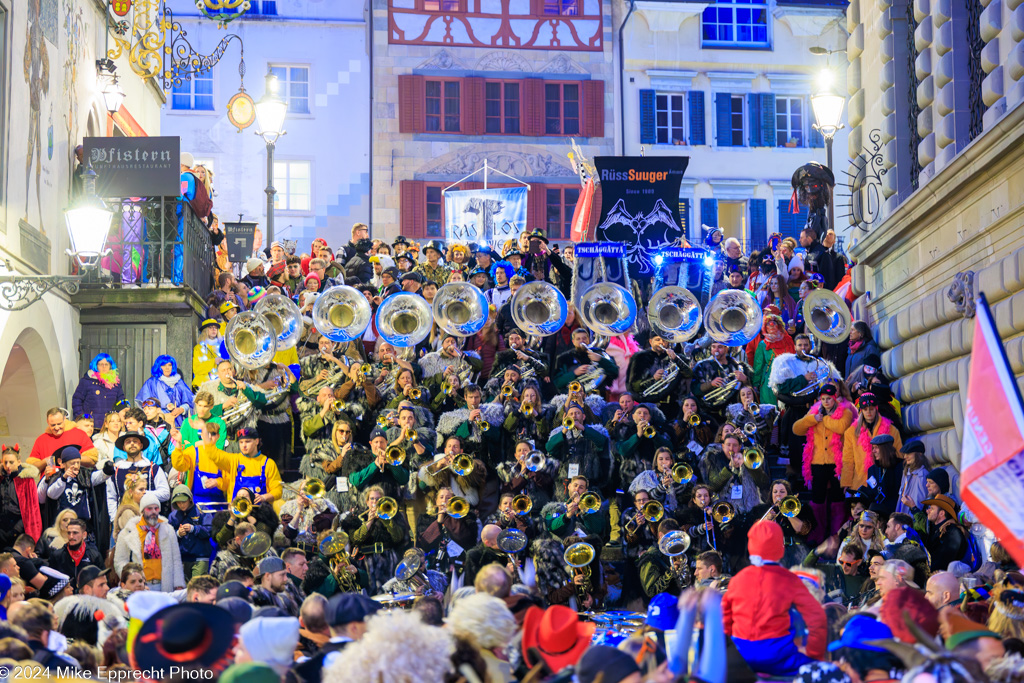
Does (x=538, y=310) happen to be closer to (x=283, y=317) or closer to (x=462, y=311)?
(x=462, y=311)

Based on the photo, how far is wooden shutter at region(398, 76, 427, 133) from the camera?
3036 centimetres

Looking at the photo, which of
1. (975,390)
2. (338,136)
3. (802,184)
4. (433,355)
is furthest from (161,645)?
(338,136)

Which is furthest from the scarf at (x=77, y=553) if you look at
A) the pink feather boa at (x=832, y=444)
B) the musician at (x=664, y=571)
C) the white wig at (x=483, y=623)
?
the pink feather boa at (x=832, y=444)

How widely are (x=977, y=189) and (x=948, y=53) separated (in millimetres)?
2032

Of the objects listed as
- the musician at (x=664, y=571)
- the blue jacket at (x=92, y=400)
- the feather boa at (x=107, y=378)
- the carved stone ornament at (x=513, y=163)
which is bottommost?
the musician at (x=664, y=571)

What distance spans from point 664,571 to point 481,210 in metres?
14.6

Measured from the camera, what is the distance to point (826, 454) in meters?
13.5

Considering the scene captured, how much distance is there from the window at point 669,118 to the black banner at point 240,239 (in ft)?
33.6

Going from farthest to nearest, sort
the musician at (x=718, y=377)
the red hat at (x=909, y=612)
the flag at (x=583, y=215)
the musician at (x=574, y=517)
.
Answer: the flag at (x=583, y=215) < the musician at (x=718, y=377) < the musician at (x=574, y=517) < the red hat at (x=909, y=612)

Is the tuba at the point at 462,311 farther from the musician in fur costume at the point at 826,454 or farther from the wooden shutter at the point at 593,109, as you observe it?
the wooden shutter at the point at 593,109

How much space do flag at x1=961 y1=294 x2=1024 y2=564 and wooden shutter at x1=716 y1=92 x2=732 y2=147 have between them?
25788mm

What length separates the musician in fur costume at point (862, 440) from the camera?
1338 centimetres

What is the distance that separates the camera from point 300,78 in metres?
30.5

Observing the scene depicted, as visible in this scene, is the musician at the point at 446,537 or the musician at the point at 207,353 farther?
the musician at the point at 207,353
